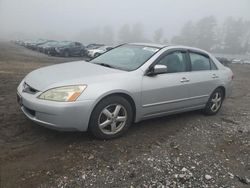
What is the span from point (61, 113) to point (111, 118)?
799mm

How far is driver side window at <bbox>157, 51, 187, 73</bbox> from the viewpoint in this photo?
17.5ft

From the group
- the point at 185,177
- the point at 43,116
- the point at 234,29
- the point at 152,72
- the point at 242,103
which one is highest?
the point at 152,72

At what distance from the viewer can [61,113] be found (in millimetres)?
4027

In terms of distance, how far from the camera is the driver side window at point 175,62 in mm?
5320

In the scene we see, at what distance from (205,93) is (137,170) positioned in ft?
9.32

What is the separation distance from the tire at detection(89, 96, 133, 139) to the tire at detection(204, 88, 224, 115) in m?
2.21

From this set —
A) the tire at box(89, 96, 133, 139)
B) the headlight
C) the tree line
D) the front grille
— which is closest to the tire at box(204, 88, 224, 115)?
the tire at box(89, 96, 133, 139)

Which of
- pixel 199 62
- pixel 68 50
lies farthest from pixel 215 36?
pixel 199 62

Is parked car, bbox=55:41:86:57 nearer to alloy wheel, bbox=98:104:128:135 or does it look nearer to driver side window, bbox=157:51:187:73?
driver side window, bbox=157:51:187:73

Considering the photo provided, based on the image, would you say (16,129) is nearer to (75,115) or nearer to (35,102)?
(35,102)

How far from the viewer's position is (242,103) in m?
8.33

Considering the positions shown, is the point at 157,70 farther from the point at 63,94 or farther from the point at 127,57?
the point at 63,94

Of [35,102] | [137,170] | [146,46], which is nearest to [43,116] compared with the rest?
[35,102]

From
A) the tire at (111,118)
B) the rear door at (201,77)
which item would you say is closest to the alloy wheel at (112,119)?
the tire at (111,118)
